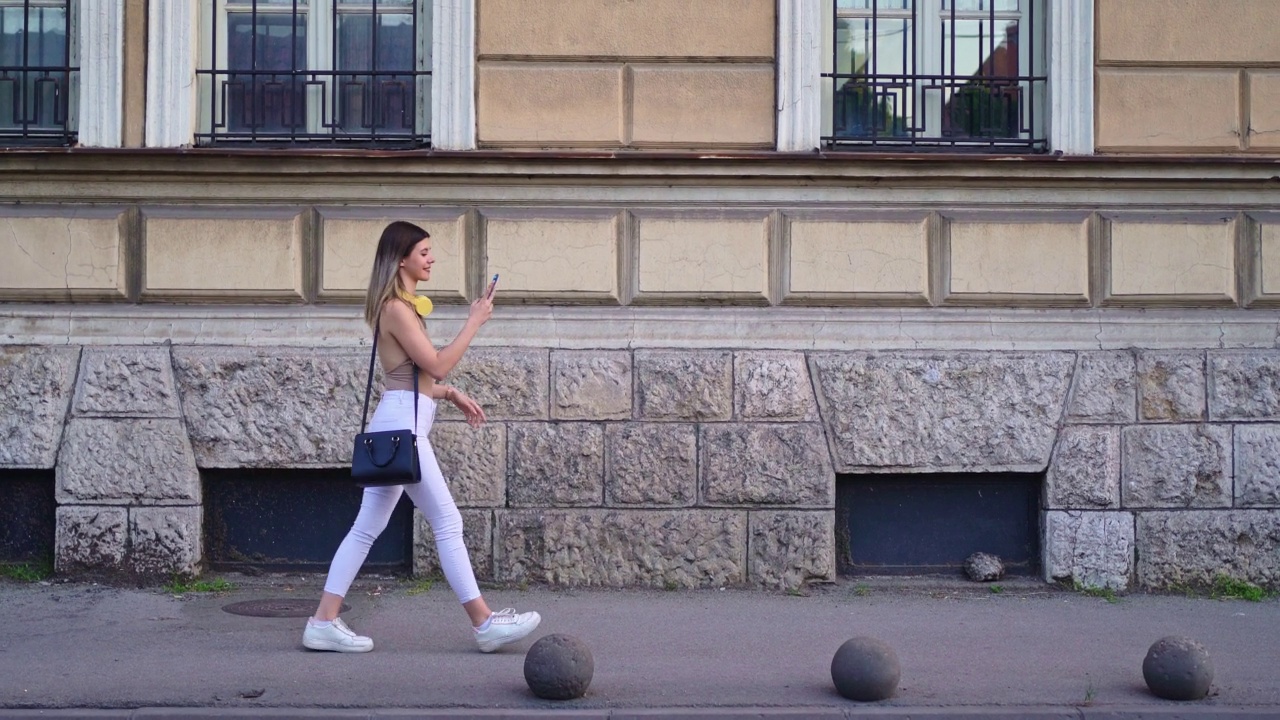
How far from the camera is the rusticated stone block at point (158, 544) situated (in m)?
7.39

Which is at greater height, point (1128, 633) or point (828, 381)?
point (828, 381)

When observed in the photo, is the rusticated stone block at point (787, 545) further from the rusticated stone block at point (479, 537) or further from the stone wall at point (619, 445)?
the rusticated stone block at point (479, 537)

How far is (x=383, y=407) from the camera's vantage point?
19.0ft

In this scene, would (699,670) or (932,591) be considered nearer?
(699,670)

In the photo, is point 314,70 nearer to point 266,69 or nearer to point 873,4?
point 266,69

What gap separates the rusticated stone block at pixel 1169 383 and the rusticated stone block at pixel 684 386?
7.42ft

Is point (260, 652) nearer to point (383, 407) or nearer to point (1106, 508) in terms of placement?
point (383, 407)

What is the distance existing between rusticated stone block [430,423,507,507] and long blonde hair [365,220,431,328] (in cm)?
166

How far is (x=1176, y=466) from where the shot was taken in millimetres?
7473

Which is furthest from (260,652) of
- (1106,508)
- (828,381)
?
(1106,508)

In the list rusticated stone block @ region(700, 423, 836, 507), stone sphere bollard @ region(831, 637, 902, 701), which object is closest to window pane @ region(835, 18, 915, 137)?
rusticated stone block @ region(700, 423, 836, 507)

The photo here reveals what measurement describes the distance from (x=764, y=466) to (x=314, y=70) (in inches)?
133

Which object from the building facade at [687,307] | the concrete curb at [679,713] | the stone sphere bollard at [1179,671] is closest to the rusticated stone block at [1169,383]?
the building facade at [687,307]

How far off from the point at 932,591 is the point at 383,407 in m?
3.35
